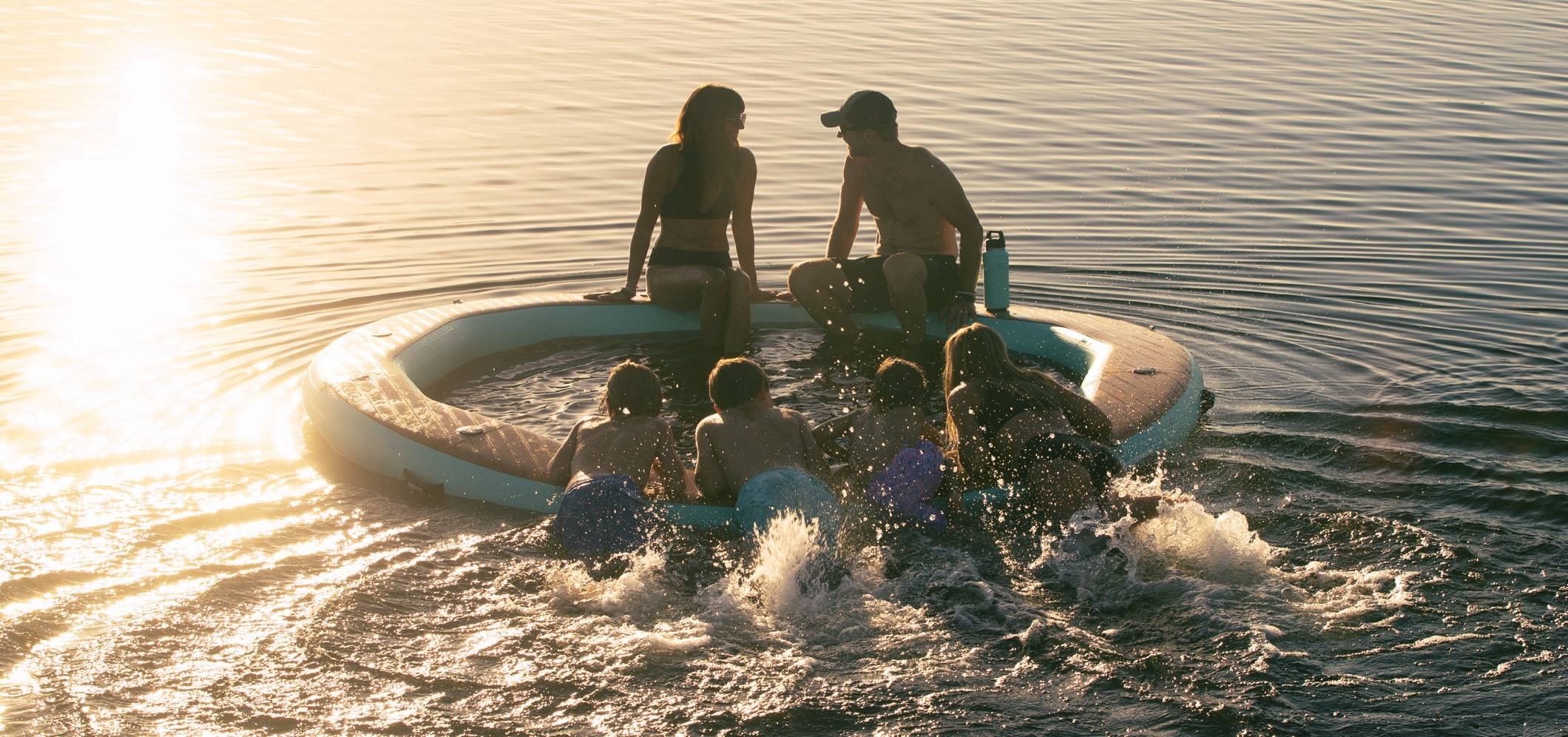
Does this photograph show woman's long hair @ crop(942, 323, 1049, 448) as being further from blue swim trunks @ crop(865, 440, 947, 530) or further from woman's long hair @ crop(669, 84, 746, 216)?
woman's long hair @ crop(669, 84, 746, 216)

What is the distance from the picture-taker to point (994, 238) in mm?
8320

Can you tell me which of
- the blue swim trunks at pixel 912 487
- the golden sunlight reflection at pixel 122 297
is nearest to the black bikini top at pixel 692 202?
the golden sunlight reflection at pixel 122 297

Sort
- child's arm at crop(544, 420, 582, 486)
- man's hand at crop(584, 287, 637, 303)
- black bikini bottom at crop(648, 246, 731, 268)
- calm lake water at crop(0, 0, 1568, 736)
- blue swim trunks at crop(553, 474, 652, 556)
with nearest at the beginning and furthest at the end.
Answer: calm lake water at crop(0, 0, 1568, 736)
blue swim trunks at crop(553, 474, 652, 556)
child's arm at crop(544, 420, 582, 486)
man's hand at crop(584, 287, 637, 303)
black bikini bottom at crop(648, 246, 731, 268)

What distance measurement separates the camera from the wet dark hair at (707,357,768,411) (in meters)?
5.67

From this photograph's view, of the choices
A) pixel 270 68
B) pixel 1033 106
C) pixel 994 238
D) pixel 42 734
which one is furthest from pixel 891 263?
pixel 270 68

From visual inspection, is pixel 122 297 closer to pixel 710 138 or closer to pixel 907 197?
pixel 710 138

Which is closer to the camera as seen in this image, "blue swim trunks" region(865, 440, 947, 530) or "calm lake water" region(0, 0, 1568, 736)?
"calm lake water" region(0, 0, 1568, 736)

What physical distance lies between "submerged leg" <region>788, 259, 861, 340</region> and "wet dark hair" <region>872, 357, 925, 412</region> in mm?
2756

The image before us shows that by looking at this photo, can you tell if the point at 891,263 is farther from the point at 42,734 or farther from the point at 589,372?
the point at 42,734

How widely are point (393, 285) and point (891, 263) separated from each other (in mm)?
3892

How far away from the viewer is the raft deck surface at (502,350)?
6121 millimetres

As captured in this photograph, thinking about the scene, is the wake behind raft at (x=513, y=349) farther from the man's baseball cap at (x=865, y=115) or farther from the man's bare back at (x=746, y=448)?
the man's baseball cap at (x=865, y=115)

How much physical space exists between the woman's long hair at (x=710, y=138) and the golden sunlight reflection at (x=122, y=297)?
8.49 feet

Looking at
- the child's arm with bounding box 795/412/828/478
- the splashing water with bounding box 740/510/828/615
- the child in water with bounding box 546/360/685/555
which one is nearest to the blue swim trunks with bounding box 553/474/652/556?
the child in water with bounding box 546/360/685/555
